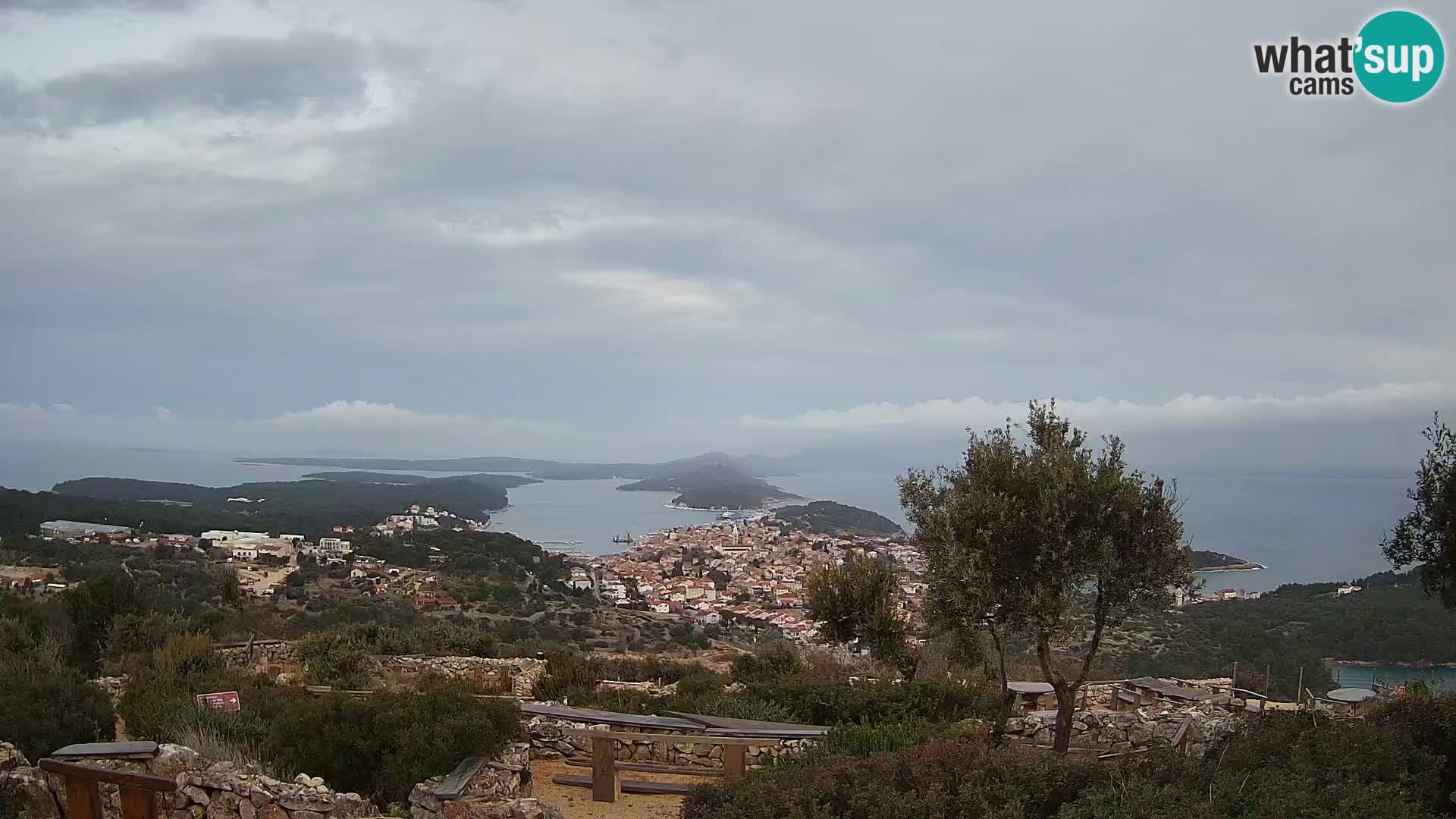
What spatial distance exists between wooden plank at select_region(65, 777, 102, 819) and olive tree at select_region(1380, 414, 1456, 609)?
10474 mm

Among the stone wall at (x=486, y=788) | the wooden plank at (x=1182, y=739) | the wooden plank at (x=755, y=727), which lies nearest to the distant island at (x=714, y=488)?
the wooden plank at (x=755, y=727)

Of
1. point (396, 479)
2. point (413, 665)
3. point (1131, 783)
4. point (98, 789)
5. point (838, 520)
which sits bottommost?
point (838, 520)

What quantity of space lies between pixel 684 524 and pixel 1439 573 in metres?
76.2

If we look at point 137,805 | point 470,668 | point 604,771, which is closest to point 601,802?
point 604,771

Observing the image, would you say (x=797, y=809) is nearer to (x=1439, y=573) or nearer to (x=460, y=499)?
(x=1439, y=573)

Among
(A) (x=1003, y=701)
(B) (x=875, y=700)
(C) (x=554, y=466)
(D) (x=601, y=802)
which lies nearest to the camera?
(D) (x=601, y=802)

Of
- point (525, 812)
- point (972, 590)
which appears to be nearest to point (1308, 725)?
point (972, 590)

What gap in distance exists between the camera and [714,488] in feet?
355

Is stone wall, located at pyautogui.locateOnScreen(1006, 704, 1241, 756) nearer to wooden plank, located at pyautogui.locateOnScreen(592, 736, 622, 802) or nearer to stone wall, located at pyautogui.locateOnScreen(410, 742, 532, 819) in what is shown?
wooden plank, located at pyautogui.locateOnScreen(592, 736, 622, 802)

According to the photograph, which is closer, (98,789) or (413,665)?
(98,789)

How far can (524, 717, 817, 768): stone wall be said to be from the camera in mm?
8812

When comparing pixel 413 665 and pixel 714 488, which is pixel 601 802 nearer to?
pixel 413 665

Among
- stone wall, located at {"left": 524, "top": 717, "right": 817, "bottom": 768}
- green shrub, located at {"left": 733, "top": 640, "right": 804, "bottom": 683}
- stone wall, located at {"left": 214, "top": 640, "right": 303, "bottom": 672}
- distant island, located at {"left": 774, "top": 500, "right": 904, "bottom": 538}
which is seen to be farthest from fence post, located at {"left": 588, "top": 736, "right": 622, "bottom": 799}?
distant island, located at {"left": 774, "top": 500, "right": 904, "bottom": 538}

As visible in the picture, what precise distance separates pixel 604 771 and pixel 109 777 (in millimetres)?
4023
